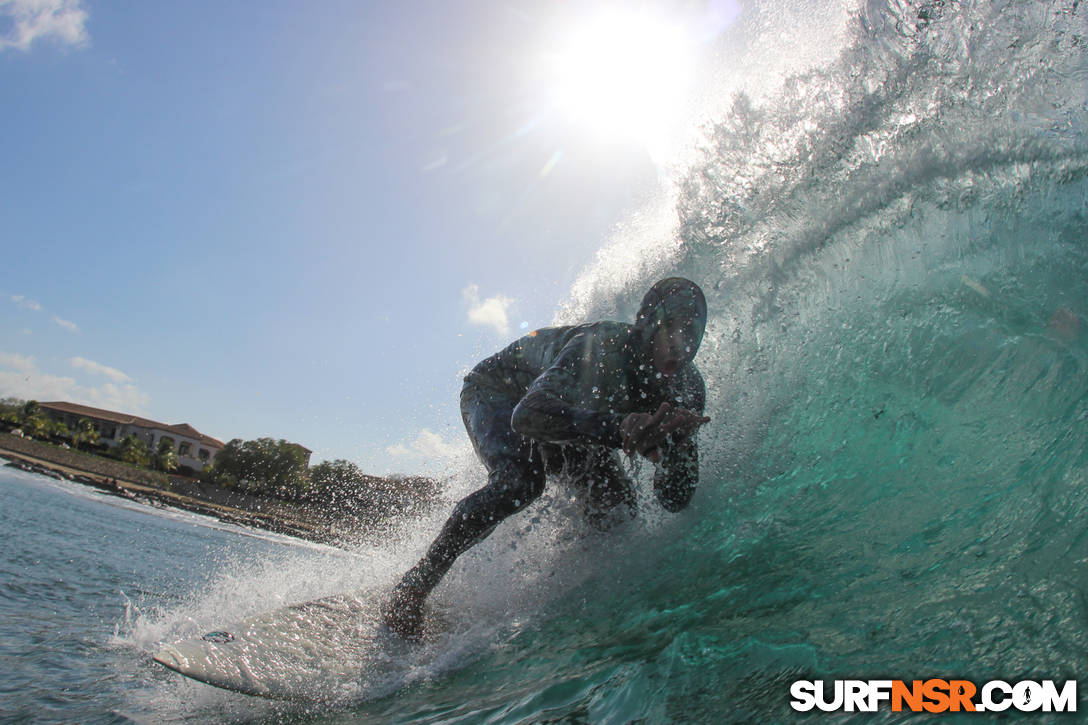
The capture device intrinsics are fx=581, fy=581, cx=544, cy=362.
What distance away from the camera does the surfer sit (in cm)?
260

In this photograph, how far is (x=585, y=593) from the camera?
280cm

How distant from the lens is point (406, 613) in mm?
2633

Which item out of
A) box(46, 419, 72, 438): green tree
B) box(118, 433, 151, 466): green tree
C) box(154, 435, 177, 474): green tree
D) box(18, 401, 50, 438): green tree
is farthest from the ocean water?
box(46, 419, 72, 438): green tree

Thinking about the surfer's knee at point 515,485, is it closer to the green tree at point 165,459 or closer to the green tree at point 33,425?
the green tree at point 165,459

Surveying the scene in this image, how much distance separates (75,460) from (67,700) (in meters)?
43.1

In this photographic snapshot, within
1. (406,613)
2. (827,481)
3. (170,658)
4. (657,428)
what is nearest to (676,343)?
(657,428)

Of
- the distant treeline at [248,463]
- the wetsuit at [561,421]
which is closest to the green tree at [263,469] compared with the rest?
the distant treeline at [248,463]

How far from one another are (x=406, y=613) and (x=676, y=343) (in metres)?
1.78

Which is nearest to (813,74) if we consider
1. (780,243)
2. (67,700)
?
(780,243)

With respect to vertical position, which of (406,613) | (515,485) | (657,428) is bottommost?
(406,613)

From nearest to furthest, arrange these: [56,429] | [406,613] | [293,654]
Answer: [293,654], [406,613], [56,429]

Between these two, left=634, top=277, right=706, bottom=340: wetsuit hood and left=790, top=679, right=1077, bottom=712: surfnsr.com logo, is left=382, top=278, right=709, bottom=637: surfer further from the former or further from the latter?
left=790, top=679, right=1077, bottom=712: surfnsr.com logo

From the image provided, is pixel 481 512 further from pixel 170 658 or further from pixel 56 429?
pixel 56 429

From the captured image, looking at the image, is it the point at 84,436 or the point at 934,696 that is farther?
the point at 84,436
